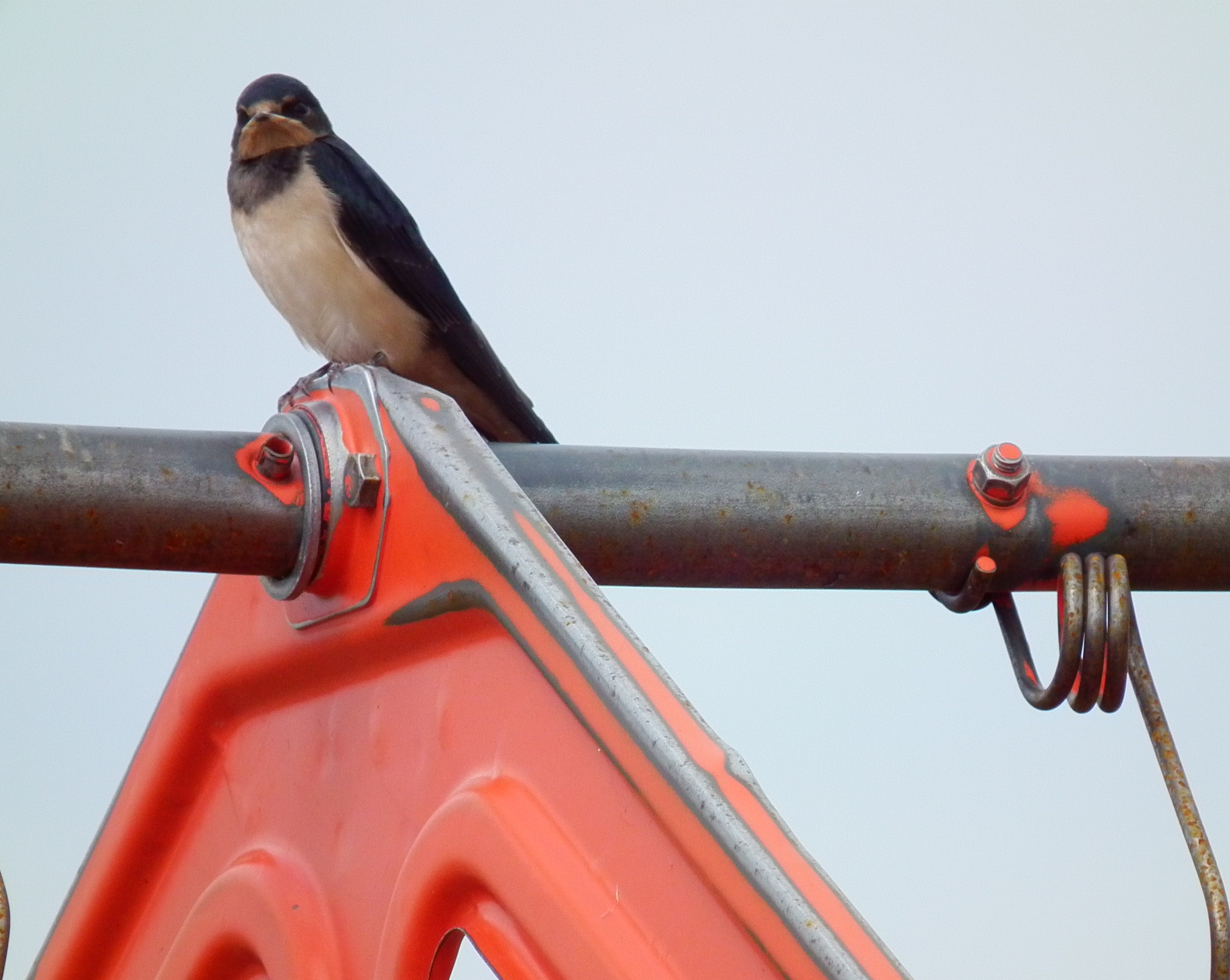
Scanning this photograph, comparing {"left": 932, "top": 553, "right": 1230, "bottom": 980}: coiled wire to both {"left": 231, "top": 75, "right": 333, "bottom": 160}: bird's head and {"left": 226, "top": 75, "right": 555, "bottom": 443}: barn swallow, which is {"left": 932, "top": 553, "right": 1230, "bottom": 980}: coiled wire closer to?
{"left": 226, "top": 75, "right": 555, "bottom": 443}: barn swallow

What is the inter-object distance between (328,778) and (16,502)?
25 centimetres

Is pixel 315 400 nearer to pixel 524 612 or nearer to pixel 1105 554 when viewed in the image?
pixel 524 612

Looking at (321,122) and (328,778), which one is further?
(321,122)

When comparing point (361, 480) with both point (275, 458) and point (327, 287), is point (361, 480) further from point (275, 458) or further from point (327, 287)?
point (327, 287)

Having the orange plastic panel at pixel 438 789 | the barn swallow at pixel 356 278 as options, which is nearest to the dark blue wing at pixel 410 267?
the barn swallow at pixel 356 278

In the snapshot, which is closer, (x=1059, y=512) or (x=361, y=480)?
(x=361, y=480)

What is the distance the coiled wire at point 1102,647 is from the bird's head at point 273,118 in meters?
1.60

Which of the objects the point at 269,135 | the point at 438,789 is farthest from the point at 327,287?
the point at 438,789

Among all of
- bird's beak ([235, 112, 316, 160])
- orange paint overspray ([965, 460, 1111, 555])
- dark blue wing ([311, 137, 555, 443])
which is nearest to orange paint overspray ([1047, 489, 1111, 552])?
orange paint overspray ([965, 460, 1111, 555])

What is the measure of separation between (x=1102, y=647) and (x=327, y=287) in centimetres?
142

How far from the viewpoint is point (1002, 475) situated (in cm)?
110

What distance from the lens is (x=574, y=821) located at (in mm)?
754

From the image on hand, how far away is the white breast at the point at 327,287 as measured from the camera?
7.29ft

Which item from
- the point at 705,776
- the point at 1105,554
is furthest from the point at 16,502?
the point at 1105,554
